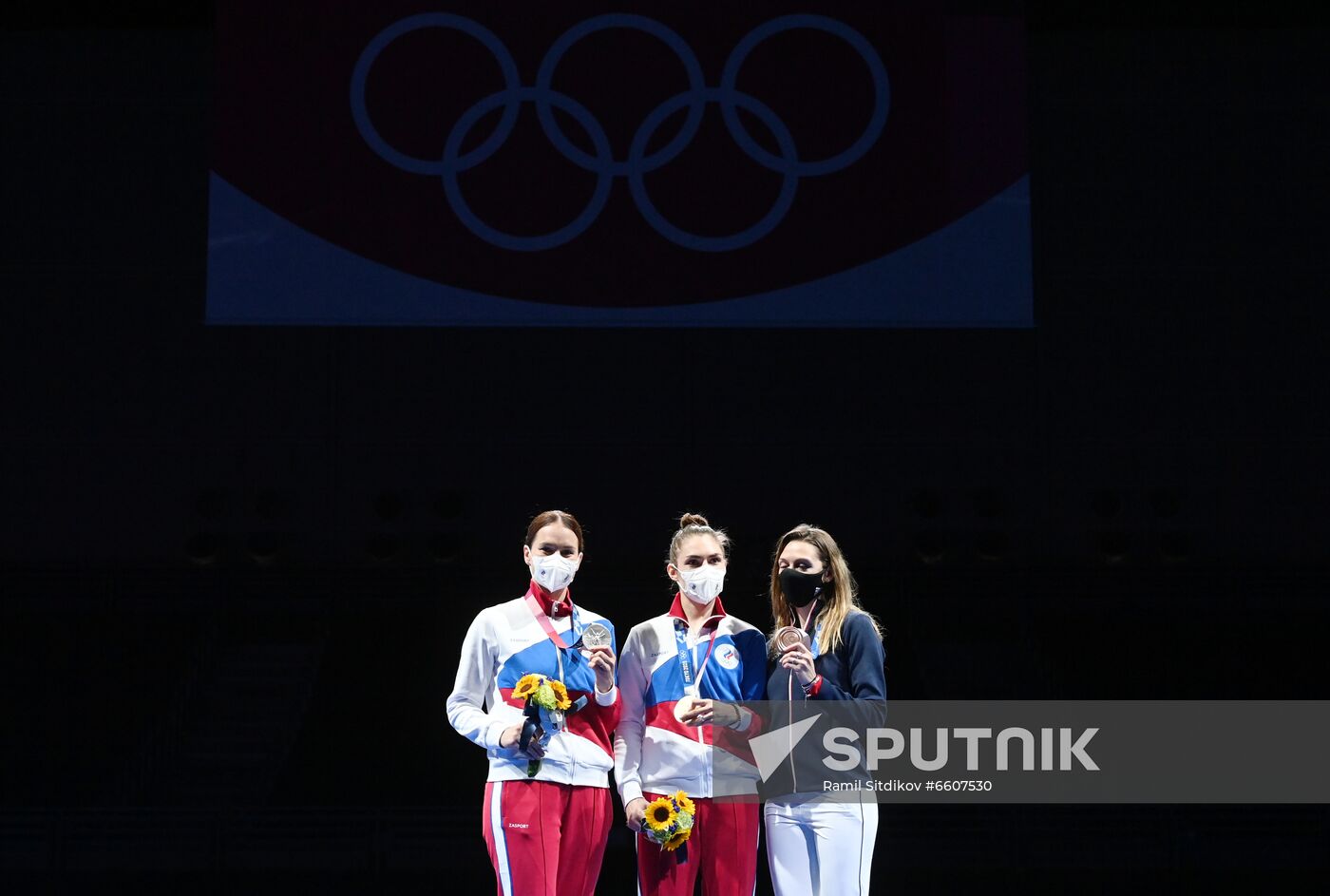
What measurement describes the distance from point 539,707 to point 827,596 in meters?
1.13

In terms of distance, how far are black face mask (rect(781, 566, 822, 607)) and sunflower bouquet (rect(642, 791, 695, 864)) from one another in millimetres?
852

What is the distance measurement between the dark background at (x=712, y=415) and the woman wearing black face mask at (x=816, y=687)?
9.50m

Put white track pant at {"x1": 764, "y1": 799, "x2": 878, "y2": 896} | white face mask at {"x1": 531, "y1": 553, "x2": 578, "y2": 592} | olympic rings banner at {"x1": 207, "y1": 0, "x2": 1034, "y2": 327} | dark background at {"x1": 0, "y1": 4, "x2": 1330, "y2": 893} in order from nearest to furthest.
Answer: white track pant at {"x1": 764, "y1": 799, "x2": 878, "y2": 896} → white face mask at {"x1": 531, "y1": 553, "x2": 578, "y2": 592} → olympic rings banner at {"x1": 207, "y1": 0, "x2": 1034, "y2": 327} → dark background at {"x1": 0, "y1": 4, "x2": 1330, "y2": 893}

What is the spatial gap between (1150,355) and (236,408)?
948 centimetres

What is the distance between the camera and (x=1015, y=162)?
1292 centimetres

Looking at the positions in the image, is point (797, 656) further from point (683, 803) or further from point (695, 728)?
point (683, 803)

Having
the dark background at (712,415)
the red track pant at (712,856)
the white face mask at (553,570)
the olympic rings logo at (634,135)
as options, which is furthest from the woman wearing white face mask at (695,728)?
the dark background at (712,415)

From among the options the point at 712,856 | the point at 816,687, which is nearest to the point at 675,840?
the point at 712,856

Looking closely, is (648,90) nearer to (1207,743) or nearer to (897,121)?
(897,121)

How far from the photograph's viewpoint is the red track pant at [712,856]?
5273 millimetres

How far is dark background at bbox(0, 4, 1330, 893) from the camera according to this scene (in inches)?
591

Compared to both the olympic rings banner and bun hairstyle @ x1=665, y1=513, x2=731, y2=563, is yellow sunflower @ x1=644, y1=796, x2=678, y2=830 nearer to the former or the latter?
bun hairstyle @ x1=665, y1=513, x2=731, y2=563

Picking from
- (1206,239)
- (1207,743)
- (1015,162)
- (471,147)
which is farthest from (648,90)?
(1207,743)

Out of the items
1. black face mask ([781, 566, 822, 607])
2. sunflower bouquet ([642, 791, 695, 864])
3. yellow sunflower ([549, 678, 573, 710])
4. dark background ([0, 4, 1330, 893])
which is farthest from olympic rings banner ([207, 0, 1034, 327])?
sunflower bouquet ([642, 791, 695, 864])
